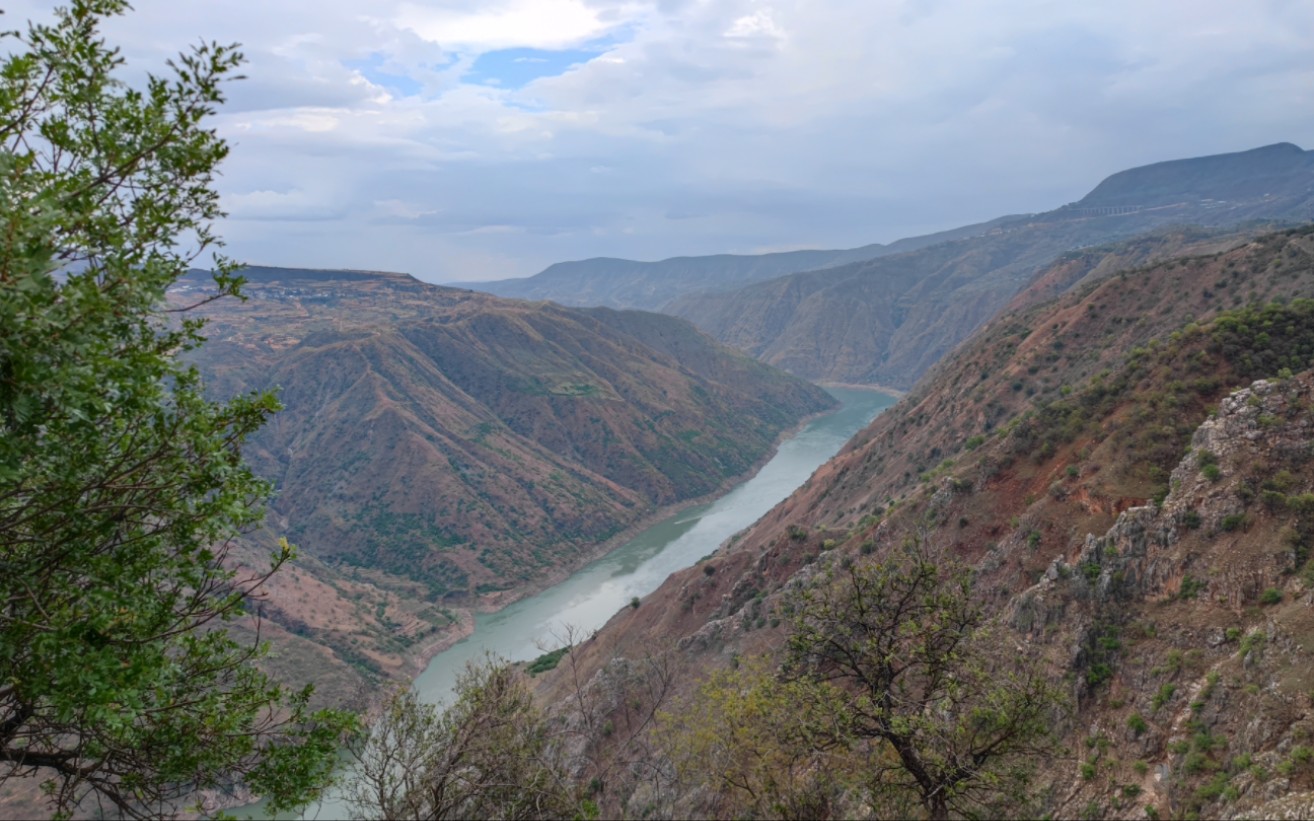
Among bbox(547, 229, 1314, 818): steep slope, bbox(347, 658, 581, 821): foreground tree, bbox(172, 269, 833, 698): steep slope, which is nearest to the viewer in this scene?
bbox(347, 658, 581, 821): foreground tree

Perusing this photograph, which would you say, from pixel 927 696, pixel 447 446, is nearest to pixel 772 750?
pixel 927 696

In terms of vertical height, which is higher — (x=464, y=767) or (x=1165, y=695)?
(x=464, y=767)

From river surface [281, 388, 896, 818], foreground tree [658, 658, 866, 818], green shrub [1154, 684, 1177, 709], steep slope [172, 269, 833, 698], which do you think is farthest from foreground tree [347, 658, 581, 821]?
steep slope [172, 269, 833, 698]

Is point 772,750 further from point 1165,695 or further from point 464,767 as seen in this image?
point 1165,695

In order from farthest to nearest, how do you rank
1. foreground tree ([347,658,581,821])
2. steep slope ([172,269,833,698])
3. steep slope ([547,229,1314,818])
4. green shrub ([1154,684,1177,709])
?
steep slope ([172,269,833,698]) < green shrub ([1154,684,1177,709]) < steep slope ([547,229,1314,818]) < foreground tree ([347,658,581,821])

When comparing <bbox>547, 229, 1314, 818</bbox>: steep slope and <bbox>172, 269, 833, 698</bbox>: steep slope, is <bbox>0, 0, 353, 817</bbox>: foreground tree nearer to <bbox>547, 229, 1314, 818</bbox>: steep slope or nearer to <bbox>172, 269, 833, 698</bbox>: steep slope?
<bbox>547, 229, 1314, 818</bbox>: steep slope

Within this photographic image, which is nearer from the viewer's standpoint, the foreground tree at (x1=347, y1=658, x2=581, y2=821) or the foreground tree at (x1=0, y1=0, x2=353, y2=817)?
the foreground tree at (x1=0, y1=0, x2=353, y2=817)

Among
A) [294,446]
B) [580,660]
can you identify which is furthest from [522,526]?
[580,660]
